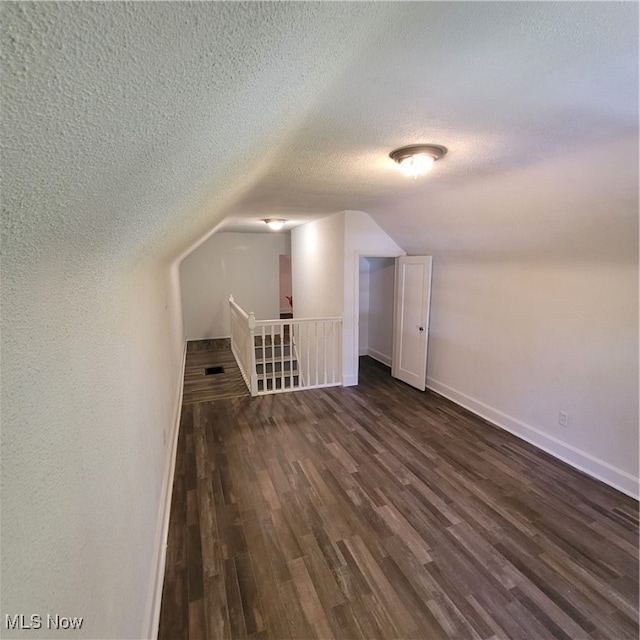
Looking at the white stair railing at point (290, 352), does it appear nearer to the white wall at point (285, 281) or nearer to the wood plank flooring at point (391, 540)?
the wood plank flooring at point (391, 540)

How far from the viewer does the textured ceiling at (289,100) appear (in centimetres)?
41

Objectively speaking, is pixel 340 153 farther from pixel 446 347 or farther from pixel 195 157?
pixel 446 347

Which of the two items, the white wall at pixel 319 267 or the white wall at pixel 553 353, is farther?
the white wall at pixel 319 267

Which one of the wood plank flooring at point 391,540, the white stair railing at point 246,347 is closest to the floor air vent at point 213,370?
the white stair railing at point 246,347

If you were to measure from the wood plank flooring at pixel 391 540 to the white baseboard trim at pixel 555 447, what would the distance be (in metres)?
0.09

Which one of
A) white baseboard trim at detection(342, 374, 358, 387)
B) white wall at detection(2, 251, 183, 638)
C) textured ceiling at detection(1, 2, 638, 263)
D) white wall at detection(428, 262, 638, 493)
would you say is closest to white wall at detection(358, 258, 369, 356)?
white baseboard trim at detection(342, 374, 358, 387)

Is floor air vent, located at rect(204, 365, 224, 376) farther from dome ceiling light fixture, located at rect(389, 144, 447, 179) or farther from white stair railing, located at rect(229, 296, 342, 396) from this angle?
dome ceiling light fixture, located at rect(389, 144, 447, 179)

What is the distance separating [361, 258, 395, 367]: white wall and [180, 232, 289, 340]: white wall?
2.66 m

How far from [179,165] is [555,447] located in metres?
3.73

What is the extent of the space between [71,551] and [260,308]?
7.39m

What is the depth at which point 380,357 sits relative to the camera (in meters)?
6.18

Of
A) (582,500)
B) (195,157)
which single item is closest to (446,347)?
(582,500)

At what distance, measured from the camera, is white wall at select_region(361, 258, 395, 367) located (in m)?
5.91

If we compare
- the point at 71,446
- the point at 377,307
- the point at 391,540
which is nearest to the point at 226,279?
the point at 377,307
